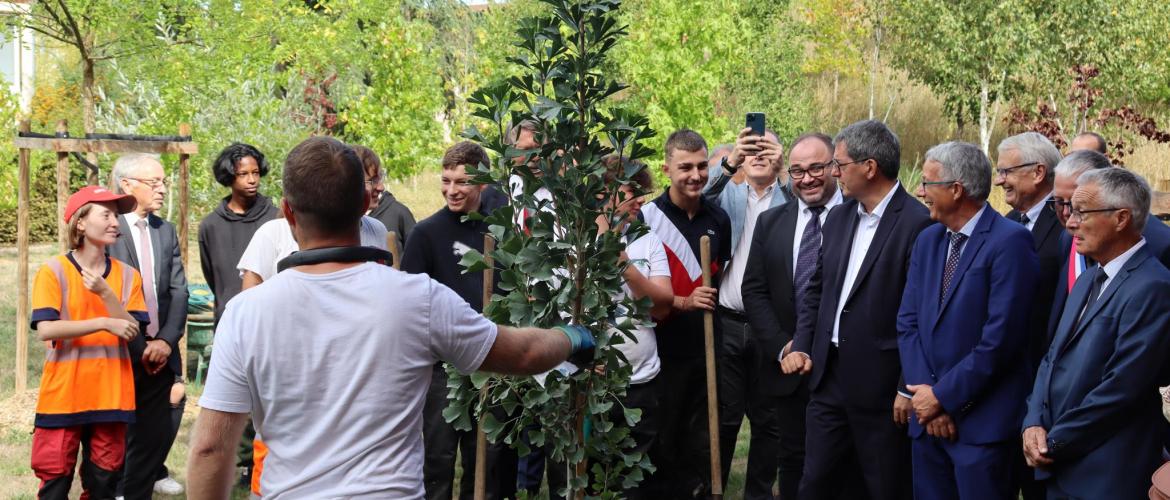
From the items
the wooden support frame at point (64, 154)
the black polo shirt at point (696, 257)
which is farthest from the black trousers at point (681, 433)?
the wooden support frame at point (64, 154)

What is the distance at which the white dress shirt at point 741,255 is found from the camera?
742cm

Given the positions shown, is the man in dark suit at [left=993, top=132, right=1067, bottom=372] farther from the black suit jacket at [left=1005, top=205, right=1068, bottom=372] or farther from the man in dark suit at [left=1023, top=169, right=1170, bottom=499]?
the man in dark suit at [left=1023, top=169, right=1170, bottom=499]

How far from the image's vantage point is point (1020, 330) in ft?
17.0

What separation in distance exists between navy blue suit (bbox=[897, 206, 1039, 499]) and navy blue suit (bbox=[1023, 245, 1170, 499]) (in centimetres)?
33

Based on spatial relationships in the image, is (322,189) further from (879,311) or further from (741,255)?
(741,255)

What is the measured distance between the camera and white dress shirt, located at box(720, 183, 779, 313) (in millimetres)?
7422

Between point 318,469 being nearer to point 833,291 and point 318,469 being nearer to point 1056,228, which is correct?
point 833,291

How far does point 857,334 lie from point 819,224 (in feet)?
3.39

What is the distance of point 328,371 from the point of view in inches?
119

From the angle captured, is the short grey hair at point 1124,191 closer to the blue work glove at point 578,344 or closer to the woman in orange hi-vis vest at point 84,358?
the blue work glove at point 578,344

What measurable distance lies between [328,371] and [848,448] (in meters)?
3.56

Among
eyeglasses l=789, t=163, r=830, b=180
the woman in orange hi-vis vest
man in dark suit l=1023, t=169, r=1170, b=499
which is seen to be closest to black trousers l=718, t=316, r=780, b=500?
eyeglasses l=789, t=163, r=830, b=180

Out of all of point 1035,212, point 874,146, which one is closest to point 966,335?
point 874,146

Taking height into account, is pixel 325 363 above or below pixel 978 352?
above
